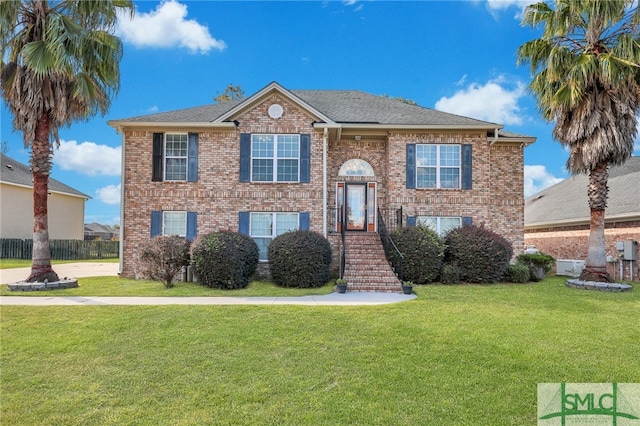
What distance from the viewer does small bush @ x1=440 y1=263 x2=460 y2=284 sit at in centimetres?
1254

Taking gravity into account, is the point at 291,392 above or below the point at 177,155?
below

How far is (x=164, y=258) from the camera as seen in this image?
1134cm

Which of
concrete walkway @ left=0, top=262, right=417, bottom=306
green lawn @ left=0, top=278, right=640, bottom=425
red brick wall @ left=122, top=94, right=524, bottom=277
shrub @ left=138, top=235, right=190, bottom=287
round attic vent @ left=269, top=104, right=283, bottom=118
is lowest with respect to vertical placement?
green lawn @ left=0, top=278, right=640, bottom=425

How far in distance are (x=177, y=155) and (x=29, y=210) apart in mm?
17863

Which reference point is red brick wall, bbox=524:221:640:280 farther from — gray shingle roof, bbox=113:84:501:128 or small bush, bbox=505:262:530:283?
gray shingle roof, bbox=113:84:501:128

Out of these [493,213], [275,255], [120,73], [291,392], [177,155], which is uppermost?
[120,73]

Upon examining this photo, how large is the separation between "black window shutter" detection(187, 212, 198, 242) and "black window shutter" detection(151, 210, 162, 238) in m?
1.10

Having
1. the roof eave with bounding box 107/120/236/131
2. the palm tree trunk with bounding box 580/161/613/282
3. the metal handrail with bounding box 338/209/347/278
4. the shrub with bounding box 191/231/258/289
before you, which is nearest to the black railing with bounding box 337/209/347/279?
the metal handrail with bounding box 338/209/347/278

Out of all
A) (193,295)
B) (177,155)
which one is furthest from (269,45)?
(193,295)

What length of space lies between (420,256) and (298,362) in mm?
8043

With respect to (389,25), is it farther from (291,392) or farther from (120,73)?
(291,392)

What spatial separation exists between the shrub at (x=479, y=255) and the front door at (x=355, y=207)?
12.5 feet

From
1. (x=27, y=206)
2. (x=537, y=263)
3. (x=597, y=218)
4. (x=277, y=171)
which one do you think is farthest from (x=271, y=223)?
(x=27, y=206)

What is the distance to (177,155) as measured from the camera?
14.6 meters
